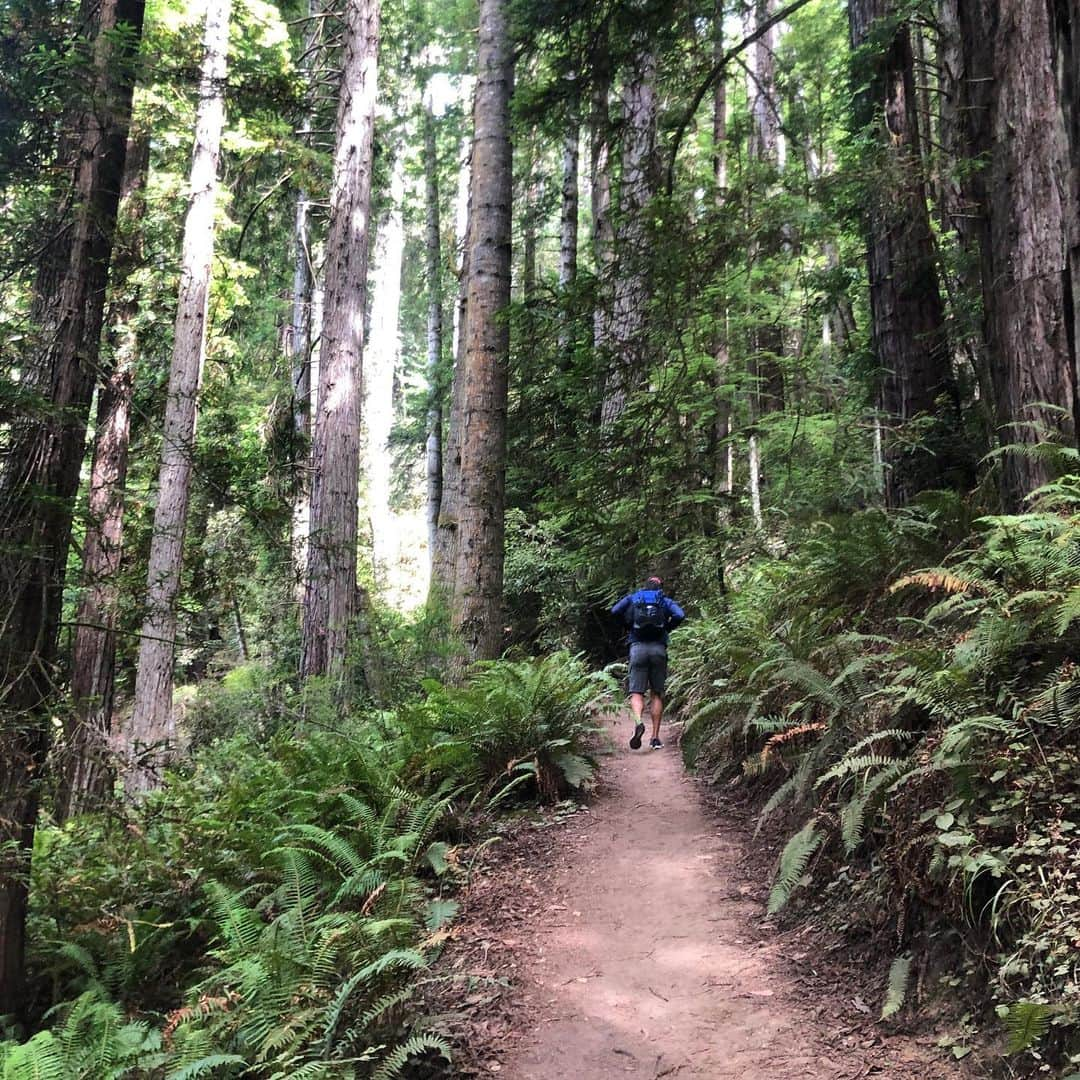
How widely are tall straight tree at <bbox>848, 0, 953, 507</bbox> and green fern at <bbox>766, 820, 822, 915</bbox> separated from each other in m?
4.40

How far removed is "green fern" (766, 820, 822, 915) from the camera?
4.05m

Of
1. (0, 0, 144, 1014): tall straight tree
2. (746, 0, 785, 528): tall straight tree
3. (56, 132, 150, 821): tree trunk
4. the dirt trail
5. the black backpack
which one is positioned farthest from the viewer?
(56, 132, 150, 821): tree trunk

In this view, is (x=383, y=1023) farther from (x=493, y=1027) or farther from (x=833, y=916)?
(x=833, y=916)

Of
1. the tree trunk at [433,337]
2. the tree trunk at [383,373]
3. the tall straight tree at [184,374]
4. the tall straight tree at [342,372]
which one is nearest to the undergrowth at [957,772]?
the tall straight tree at [342,372]

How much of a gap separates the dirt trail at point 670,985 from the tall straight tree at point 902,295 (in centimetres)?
452

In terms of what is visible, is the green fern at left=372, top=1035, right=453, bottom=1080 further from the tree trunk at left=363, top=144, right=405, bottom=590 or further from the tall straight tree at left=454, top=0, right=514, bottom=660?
the tree trunk at left=363, top=144, right=405, bottom=590

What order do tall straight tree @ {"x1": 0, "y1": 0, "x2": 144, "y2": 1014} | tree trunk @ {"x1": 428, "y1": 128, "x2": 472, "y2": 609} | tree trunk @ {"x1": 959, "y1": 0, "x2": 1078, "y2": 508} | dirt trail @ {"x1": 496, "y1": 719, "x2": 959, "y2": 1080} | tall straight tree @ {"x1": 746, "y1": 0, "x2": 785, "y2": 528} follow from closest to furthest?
dirt trail @ {"x1": 496, "y1": 719, "x2": 959, "y2": 1080} → tall straight tree @ {"x1": 0, "y1": 0, "x2": 144, "y2": 1014} → tree trunk @ {"x1": 959, "y1": 0, "x2": 1078, "y2": 508} → tall straight tree @ {"x1": 746, "y1": 0, "x2": 785, "y2": 528} → tree trunk @ {"x1": 428, "y1": 128, "x2": 472, "y2": 609}

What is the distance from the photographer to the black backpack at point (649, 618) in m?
8.23

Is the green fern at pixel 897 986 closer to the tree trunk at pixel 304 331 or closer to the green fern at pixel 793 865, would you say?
the green fern at pixel 793 865

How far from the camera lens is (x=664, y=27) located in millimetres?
7297

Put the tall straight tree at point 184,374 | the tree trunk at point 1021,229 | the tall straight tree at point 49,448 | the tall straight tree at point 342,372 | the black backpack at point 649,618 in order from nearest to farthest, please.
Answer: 1. the tall straight tree at point 49,448
2. the tree trunk at point 1021,229
3. the black backpack at point 649,618
4. the tall straight tree at point 342,372
5. the tall straight tree at point 184,374

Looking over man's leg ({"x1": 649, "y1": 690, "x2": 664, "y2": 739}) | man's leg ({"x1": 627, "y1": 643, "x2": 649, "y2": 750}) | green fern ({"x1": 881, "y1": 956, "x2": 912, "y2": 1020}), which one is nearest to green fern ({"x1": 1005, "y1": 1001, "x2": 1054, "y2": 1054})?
green fern ({"x1": 881, "y1": 956, "x2": 912, "y2": 1020})

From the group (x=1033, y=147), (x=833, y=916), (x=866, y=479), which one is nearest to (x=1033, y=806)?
(x=833, y=916)

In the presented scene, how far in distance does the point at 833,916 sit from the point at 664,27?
757 cm
